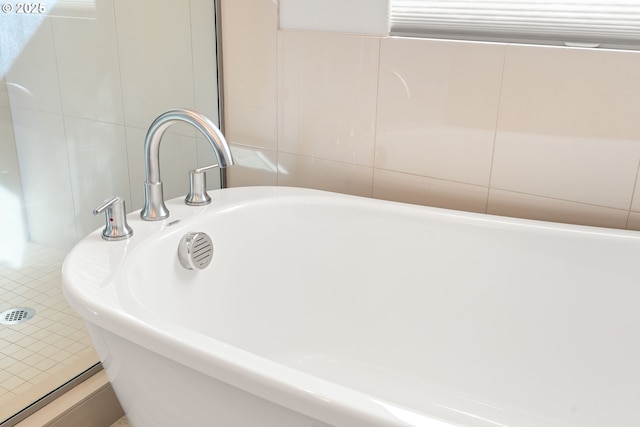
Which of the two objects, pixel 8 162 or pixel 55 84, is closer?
pixel 8 162

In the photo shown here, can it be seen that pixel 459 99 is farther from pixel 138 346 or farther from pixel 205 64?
pixel 138 346

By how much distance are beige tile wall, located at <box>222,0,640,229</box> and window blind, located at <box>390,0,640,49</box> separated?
0.16 feet

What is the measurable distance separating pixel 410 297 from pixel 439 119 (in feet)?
1.64

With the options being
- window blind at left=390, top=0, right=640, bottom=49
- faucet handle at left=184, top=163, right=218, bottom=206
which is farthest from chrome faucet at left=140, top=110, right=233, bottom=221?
window blind at left=390, top=0, right=640, bottom=49

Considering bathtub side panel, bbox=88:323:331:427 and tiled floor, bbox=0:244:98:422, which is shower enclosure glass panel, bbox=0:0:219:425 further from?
bathtub side panel, bbox=88:323:331:427

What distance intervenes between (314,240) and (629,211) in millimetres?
823

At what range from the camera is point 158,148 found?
1.47 metres

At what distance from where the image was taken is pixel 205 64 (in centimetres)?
198

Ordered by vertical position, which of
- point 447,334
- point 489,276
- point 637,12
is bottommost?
point 447,334

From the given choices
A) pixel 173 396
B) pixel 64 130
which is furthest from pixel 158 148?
pixel 173 396

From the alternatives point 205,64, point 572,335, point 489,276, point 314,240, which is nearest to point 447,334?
point 489,276

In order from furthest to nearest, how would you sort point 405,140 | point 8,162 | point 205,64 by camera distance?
point 205,64
point 405,140
point 8,162

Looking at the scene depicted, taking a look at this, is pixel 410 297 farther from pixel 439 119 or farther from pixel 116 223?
pixel 116 223

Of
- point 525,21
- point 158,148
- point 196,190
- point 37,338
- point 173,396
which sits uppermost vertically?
point 525,21
